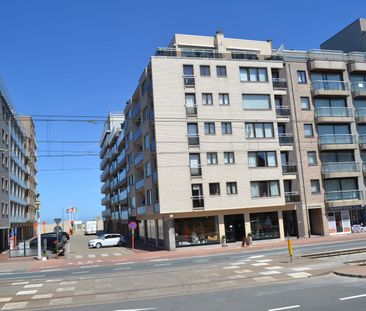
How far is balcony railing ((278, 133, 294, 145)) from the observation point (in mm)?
46062

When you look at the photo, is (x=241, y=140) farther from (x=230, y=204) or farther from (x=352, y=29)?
(x=352, y=29)

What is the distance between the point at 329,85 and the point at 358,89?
11.8 feet

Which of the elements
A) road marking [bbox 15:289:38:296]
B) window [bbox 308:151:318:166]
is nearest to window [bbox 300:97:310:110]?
window [bbox 308:151:318:166]

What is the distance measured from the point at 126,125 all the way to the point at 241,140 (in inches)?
910

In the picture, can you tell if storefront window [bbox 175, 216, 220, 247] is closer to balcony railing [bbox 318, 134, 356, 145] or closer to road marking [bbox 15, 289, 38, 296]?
balcony railing [bbox 318, 134, 356, 145]

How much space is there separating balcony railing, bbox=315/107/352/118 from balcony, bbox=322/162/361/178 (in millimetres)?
5413

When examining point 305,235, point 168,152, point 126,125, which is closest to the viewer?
point 168,152

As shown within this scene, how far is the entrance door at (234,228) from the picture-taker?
43.8 metres

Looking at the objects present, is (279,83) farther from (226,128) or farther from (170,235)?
(170,235)

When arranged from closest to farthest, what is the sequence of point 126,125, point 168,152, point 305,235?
1. point 168,152
2. point 305,235
3. point 126,125

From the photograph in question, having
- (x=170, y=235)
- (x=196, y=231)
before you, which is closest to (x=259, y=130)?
(x=196, y=231)

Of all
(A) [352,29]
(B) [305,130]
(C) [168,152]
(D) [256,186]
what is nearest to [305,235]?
(D) [256,186]

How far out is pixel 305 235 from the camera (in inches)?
1801

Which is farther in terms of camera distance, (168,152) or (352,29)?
(352,29)
